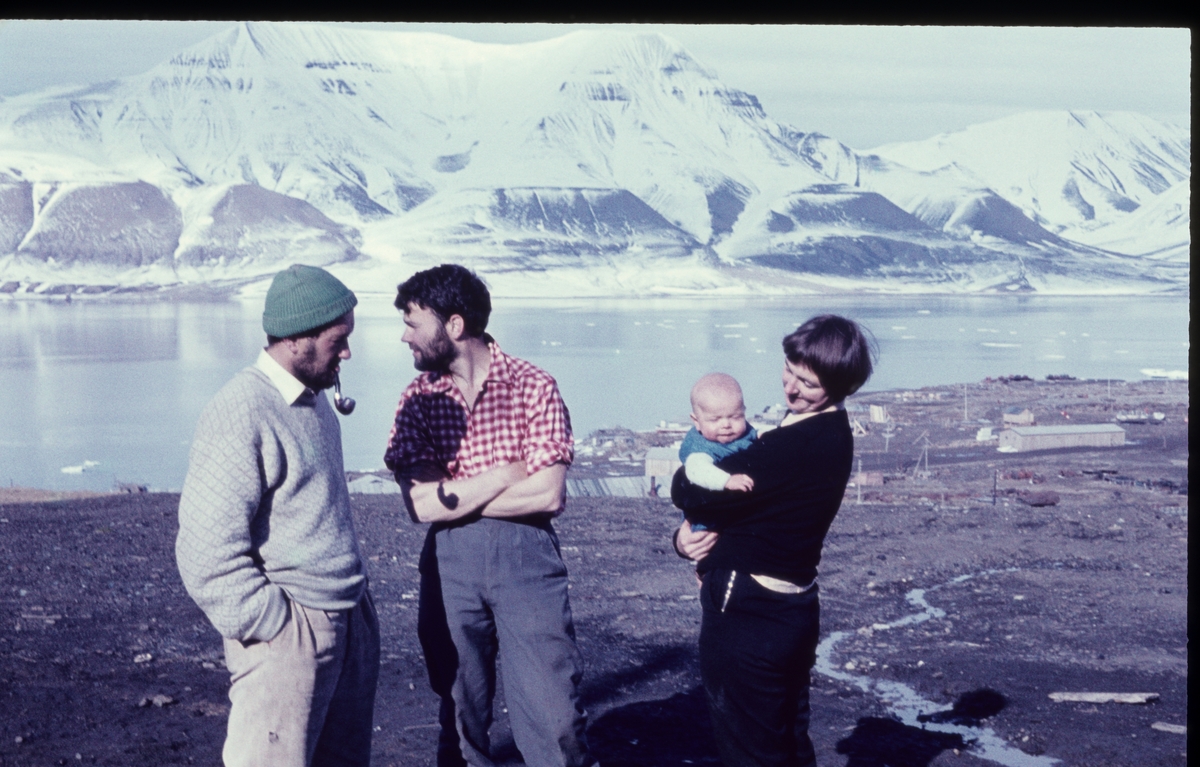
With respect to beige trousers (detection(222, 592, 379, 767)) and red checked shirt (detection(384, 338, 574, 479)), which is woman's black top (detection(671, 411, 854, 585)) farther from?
beige trousers (detection(222, 592, 379, 767))

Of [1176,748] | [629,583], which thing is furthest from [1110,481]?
[1176,748]

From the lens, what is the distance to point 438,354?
2.08 metres

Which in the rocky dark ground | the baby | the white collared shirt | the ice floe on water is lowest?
the ice floe on water

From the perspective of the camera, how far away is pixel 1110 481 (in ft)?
30.6

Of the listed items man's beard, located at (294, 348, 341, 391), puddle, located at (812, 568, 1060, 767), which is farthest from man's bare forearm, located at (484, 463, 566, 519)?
puddle, located at (812, 568, 1060, 767)

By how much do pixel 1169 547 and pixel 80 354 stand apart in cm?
2992

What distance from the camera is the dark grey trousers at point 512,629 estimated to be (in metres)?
2.03

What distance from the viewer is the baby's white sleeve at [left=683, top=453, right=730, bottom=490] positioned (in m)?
1.80

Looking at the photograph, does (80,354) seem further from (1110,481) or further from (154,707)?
(154,707)

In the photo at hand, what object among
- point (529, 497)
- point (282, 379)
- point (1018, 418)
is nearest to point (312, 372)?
point (282, 379)

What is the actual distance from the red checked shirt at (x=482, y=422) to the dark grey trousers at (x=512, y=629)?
13 centimetres

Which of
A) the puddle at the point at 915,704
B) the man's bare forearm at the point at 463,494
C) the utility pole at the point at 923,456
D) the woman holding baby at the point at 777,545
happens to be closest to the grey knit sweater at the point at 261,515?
the man's bare forearm at the point at 463,494

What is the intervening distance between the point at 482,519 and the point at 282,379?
0.46 meters

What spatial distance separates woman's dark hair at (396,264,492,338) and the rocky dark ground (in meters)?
1.21
